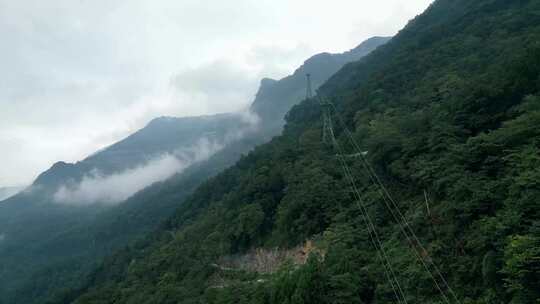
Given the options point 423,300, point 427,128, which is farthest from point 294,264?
point 427,128

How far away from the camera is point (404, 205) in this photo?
60.8 feet

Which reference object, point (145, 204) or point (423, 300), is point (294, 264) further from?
point (145, 204)

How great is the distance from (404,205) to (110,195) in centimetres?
15172

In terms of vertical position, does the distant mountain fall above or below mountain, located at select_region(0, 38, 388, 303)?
above

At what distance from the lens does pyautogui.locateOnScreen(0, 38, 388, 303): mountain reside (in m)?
77.9

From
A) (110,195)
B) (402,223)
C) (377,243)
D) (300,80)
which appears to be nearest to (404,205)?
(402,223)

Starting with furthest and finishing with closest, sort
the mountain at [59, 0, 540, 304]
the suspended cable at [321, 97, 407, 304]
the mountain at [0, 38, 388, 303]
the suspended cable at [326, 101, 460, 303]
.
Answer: the mountain at [0, 38, 388, 303] → the suspended cable at [321, 97, 407, 304] → the suspended cable at [326, 101, 460, 303] → the mountain at [59, 0, 540, 304]

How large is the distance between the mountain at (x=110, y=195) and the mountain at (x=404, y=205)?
132ft

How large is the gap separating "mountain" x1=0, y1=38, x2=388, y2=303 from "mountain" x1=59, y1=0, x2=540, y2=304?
40.1 meters

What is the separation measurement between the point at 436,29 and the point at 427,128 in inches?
1176

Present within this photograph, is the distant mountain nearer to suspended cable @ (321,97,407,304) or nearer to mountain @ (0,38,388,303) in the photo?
mountain @ (0,38,388,303)

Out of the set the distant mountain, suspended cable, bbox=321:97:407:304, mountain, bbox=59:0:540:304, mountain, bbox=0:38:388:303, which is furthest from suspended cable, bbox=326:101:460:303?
the distant mountain

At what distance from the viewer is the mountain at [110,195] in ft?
255

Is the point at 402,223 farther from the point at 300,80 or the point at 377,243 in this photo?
the point at 300,80
